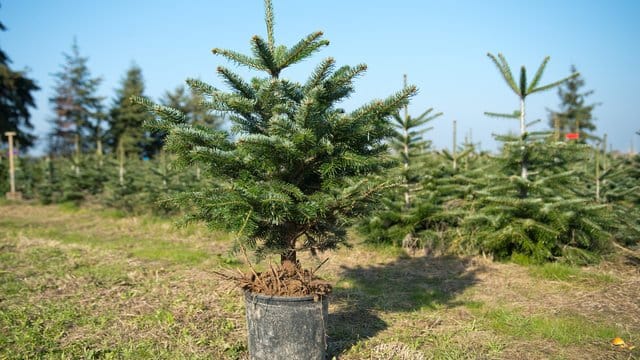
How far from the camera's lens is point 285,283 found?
3406mm

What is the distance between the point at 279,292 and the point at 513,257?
4.56m

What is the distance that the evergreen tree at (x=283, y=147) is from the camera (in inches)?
121

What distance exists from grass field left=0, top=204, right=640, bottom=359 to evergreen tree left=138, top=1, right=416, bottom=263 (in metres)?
1.25

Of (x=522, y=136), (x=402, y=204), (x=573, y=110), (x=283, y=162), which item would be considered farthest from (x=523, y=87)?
(x=573, y=110)

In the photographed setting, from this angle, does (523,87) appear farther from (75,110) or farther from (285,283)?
(75,110)

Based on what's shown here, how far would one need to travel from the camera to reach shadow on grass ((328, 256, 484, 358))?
168 inches

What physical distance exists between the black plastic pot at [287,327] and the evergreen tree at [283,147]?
465 millimetres

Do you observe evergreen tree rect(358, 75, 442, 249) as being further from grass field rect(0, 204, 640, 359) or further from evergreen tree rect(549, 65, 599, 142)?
evergreen tree rect(549, 65, 599, 142)

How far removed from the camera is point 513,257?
6.63 m

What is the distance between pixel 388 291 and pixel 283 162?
2826mm

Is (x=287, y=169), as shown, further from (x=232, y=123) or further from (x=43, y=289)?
(x=43, y=289)

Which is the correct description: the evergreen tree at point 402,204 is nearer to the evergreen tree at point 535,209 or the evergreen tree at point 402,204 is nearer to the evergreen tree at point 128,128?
the evergreen tree at point 535,209

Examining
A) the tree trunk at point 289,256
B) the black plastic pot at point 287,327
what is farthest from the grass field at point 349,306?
the tree trunk at point 289,256

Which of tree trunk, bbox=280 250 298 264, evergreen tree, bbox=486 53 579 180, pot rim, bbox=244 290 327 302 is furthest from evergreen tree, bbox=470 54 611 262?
pot rim, bbox=244 290 327 302
